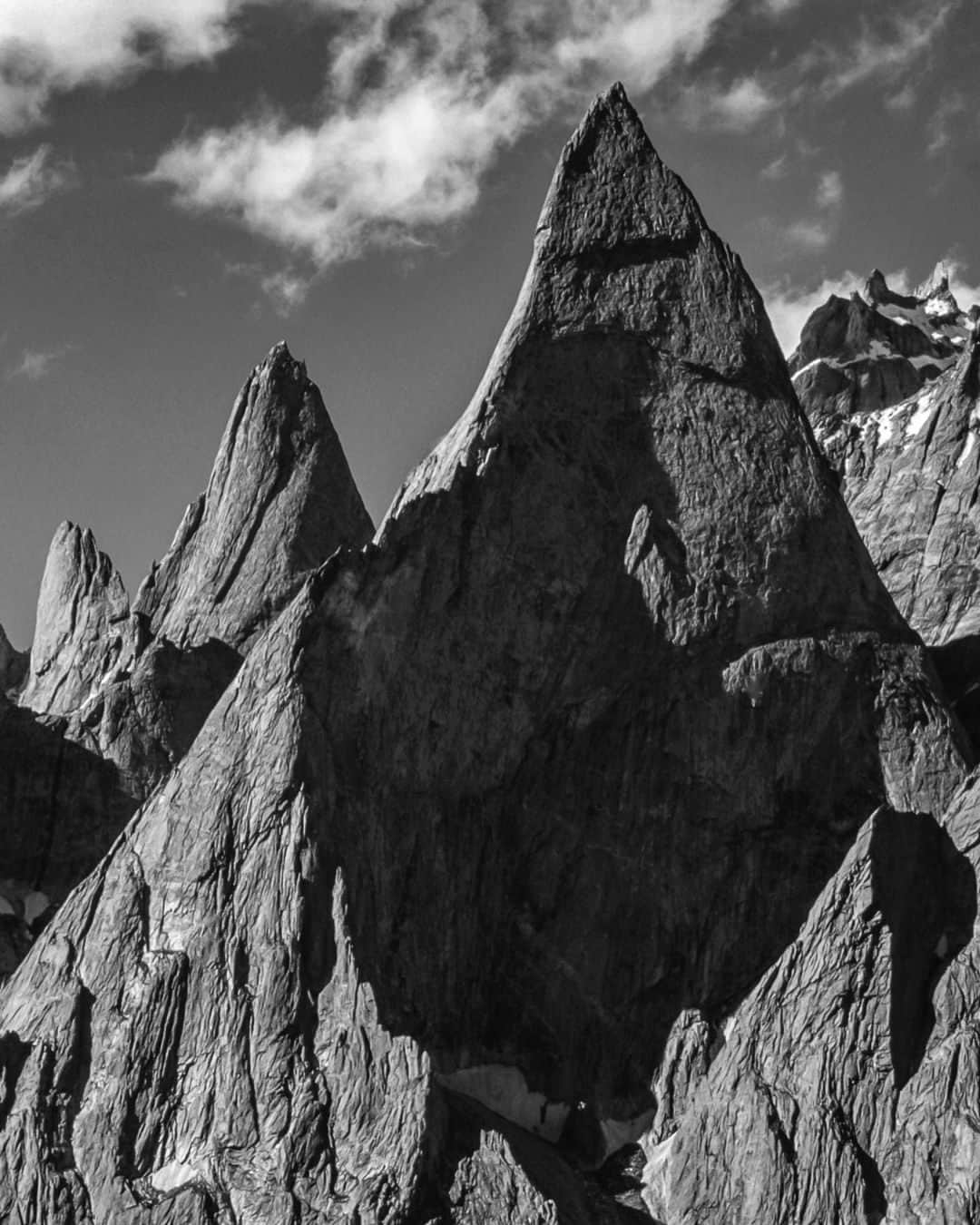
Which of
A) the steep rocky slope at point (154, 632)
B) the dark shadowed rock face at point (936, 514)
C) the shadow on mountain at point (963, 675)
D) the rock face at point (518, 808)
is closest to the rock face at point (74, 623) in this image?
the steep rocky slope at point (154, 632)

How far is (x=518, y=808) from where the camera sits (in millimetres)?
58562

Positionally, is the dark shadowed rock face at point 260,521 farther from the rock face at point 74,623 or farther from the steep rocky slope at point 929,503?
the steep rocky slope at point 929,503

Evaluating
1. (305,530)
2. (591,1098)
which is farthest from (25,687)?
(591,1098)

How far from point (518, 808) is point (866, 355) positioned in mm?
63728

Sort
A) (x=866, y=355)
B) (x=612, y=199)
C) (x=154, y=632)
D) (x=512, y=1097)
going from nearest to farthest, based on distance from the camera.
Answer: (x=512, y=1097) → (x=612, y=199) → (x=154, y=632) → (x=866, y=355)

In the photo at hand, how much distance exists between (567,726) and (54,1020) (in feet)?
42.5

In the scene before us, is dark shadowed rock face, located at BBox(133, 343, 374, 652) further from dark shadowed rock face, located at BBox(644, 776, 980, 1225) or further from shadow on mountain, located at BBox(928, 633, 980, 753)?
dark shadowed rock face, located at BBox(644, 776, 980, 1225)

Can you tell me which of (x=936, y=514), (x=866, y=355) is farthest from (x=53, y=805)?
(x=866, y=355)

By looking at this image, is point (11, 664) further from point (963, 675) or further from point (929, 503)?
point (963, 675)

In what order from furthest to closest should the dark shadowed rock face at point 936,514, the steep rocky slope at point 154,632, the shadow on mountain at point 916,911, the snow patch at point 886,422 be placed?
the snow patch at point 886,422
the dark shadowed rock face at point 936,514
the steep rocky slope at point 154,632
the shadow on mountain at point 916,911

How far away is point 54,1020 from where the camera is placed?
53.8 metres

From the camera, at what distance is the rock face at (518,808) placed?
170 ft

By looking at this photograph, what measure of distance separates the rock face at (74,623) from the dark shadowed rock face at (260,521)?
187cm

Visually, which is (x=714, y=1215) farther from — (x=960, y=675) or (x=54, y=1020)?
(x=960, y=675)
